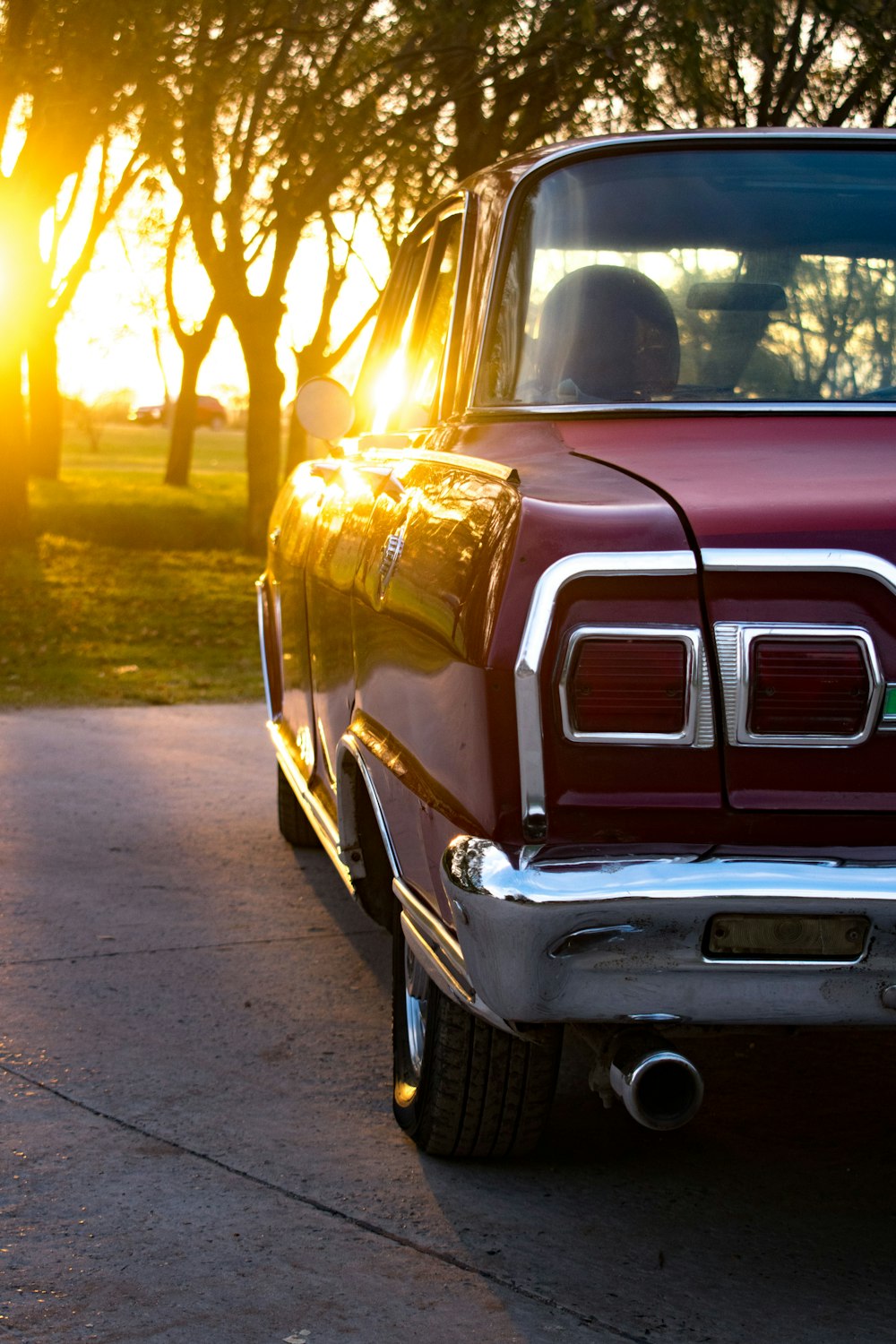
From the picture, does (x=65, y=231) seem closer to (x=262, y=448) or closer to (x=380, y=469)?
(x=262, y=448)

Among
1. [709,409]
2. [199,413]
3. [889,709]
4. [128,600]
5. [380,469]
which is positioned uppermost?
[199,413]

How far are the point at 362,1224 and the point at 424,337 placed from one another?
7.75 feet

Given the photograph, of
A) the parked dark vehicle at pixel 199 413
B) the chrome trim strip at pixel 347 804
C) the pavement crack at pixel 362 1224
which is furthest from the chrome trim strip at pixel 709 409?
the parked dark vehicle at pixel 199 413

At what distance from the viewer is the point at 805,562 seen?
9.59ft

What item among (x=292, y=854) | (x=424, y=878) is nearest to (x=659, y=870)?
(x=424, y=878)

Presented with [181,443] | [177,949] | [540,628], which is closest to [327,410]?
[177,949]

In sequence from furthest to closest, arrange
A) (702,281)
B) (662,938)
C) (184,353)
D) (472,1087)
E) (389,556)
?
1. (184,353)
2. (702,281)
3. (389,556)
4. (472,1087)
5. (662,938)

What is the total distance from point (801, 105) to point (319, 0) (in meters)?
3.52

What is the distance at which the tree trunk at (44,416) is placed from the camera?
3228 cm

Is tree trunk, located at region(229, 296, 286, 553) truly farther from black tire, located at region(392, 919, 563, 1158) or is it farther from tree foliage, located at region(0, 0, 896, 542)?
black tire, located at region(392, 919, 563, 1158)

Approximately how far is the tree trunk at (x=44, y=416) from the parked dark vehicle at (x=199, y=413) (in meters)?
43.5

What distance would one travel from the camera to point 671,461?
133 inches

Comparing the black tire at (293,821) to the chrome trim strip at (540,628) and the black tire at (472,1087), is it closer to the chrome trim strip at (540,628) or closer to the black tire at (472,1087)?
the black tire at (472,1087)

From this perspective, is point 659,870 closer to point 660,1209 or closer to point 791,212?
point 660,1209
